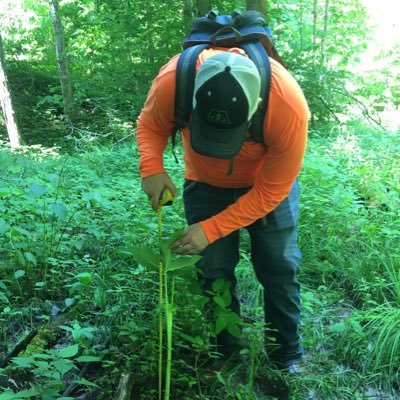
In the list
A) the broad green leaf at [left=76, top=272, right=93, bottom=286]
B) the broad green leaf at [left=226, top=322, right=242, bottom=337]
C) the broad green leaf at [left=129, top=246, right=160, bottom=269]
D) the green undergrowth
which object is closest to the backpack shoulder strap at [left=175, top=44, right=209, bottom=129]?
the broad green leaf at [left=129, top=246, right=160, bottom=269]

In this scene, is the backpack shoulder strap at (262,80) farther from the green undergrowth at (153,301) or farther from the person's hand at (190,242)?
the green undergrowth at (153,301)

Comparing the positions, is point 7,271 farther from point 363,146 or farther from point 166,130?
point 363,146

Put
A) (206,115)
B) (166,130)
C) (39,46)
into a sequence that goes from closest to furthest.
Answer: (206,115) < (166,130) < (39,46)

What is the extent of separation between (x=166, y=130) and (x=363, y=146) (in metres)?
4.90

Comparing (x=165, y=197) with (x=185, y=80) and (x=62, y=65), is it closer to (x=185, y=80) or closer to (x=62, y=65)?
(x=185, y=80)

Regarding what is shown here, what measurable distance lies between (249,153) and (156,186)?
1.45 feet

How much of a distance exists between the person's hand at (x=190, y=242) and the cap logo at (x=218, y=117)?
51cm

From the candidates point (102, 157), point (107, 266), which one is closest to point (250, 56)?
point (107, 266)

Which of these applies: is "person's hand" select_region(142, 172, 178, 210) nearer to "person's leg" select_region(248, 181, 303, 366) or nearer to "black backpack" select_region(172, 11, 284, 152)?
"black backpack" select_region(172, 11, 284, 152)

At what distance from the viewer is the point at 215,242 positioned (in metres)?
2.04

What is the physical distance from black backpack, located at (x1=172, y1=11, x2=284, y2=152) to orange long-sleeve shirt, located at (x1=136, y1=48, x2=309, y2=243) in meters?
0.03

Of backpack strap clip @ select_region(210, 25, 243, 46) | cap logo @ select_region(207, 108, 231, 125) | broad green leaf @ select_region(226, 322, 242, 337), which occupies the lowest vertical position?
broad green leaf @ select_region(226, 322, 242, 337)

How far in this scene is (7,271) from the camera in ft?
8.63

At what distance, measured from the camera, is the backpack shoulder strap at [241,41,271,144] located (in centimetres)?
154
